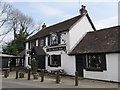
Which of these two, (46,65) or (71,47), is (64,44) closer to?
(71,47)

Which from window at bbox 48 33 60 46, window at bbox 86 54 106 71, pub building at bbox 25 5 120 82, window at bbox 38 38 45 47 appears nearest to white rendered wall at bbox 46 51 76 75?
pub building at bbox 25 5 120 82

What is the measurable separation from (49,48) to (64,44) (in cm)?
349

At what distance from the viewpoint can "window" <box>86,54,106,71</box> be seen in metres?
16.2

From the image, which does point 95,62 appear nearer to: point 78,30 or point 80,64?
point 80,64

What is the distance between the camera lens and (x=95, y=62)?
684 inches

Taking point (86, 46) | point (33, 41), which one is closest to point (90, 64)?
point (86, 46)

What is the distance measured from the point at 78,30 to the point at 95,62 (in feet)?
19.9

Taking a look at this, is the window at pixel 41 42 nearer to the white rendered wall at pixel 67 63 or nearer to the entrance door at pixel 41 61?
the entrance door at pixel 41 61

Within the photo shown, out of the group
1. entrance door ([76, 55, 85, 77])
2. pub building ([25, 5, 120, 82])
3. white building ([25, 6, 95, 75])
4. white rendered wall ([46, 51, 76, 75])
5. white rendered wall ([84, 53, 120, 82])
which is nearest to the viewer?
white rendered wall ([84, 53, 120, 82])

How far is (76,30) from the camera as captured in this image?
21.5 m

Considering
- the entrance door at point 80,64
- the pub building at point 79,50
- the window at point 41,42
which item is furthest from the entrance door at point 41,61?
the entrance door at point 80,64

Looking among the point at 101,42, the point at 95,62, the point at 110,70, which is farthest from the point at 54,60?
the point at 110,70

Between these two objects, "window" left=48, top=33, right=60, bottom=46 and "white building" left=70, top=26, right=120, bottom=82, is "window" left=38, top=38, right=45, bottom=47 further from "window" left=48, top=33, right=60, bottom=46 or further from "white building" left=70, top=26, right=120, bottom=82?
"white building" left=70, top=26, right=120, bottom=82

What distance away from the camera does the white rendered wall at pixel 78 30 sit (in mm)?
20784
